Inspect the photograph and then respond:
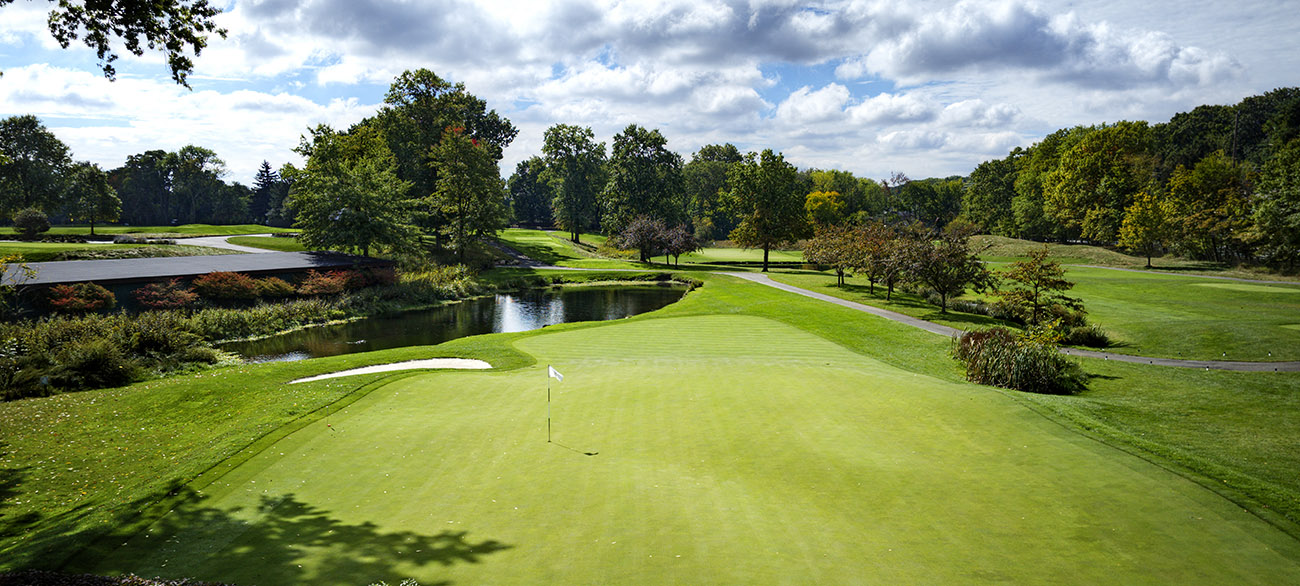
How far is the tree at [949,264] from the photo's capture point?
2830 centimetres

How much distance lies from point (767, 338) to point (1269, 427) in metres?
13.0

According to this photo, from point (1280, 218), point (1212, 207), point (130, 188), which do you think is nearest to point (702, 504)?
point (1280, 218)

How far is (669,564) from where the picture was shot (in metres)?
5.95

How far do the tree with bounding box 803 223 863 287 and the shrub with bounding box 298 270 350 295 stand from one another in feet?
106

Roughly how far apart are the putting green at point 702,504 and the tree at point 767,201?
44.0 m

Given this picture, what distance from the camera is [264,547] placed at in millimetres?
6391

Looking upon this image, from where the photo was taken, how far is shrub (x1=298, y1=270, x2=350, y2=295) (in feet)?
117

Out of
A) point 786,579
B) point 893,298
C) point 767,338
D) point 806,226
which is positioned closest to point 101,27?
point 786,579

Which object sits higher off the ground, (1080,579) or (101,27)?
(101,27)

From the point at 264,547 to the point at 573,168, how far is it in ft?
258

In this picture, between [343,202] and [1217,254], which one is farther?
[1217,254]

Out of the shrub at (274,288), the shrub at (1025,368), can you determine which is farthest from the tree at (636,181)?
the shrub at (1025,368)

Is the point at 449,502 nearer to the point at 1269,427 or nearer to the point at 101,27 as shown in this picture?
the point at 101,27

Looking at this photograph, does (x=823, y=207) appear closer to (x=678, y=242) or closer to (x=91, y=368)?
(x=678, y=242)
